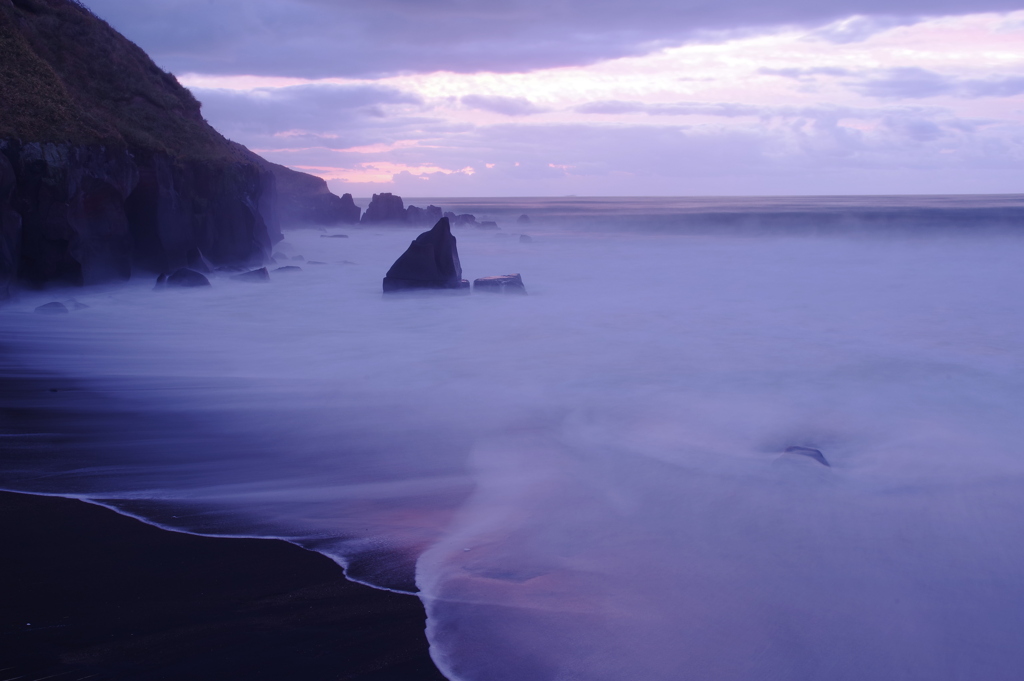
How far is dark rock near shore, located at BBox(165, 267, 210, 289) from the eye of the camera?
13.9 metres

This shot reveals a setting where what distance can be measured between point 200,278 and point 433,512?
461 inches

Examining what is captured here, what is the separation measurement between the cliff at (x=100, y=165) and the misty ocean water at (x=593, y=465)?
1525 mm

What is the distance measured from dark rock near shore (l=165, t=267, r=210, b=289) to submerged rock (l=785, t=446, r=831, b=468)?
1219 centimetres

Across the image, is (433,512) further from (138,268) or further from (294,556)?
(138,268)

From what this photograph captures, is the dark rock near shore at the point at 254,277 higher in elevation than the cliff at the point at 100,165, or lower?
lower

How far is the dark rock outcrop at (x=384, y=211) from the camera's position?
49.2 meters

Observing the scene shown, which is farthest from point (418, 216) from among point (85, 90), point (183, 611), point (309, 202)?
point (183, 611)

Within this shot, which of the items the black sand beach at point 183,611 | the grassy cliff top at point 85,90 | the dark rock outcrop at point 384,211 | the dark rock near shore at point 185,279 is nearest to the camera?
the black sand beach at point 183,611

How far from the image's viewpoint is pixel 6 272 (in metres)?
11.2

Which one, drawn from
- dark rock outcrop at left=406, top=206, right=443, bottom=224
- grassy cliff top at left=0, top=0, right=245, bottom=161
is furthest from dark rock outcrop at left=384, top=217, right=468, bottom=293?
dark rock outcrop at left=406, top=206, right=443, bottom=224

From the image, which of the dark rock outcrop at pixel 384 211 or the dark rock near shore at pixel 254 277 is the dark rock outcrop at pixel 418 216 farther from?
the dark rock near shore at pixel 254 277

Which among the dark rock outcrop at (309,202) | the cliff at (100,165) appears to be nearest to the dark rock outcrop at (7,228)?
the cliff at (100,165)

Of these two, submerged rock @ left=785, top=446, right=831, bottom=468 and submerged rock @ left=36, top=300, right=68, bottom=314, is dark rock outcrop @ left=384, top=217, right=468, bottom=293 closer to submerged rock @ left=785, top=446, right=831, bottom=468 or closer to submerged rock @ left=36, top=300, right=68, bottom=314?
submerged rock @ left=36, top=300, right=68, bottom=314

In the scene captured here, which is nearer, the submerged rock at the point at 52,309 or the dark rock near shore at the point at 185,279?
the submerged rock at the point at 52,309
